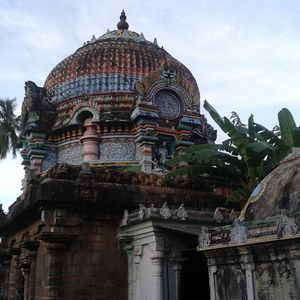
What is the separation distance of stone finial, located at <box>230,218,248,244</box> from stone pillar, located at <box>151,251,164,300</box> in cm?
399

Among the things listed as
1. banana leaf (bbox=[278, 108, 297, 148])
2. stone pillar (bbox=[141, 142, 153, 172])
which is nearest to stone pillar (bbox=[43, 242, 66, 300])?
banana leaf (bbox=[278, 108, 297, 148])

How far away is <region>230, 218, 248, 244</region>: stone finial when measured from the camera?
7.25 m

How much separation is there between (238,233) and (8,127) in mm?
27336

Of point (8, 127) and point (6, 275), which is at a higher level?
point (8, 127)

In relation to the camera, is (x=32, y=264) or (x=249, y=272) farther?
(x=32, y=264)

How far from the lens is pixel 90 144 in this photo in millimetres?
23812

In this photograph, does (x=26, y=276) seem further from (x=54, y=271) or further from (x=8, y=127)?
(x=8, y=127)

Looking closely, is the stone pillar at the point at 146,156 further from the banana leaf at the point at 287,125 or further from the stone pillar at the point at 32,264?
the stone pillar at the point at 32,264

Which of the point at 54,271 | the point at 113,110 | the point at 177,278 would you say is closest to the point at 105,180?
the point at 54,271

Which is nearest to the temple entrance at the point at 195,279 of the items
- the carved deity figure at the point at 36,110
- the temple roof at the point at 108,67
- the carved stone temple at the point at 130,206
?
the carved stone temple at the point at 130,206

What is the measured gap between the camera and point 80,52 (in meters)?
27.7

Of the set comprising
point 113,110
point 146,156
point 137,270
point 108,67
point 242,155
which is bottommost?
point 137,270

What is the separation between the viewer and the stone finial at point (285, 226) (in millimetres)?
6479

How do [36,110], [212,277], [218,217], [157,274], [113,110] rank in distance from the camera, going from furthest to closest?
[36,110] < [113,110] < [218,217] < [157,274] < [212,277]
